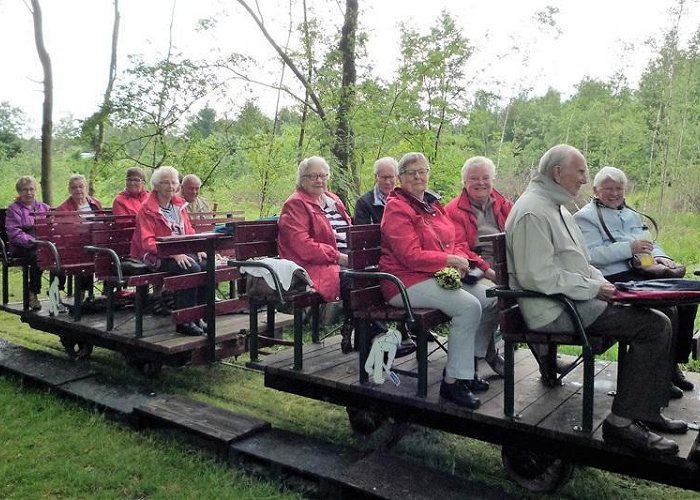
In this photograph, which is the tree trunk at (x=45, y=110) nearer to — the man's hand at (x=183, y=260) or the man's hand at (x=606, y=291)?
the man's hand at (x=183, y=260)

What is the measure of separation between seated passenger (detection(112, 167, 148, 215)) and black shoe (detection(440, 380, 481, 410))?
406 cm

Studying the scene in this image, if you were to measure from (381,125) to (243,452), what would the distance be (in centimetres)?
472

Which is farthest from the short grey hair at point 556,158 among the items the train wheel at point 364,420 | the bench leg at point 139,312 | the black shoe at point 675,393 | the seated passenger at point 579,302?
the bench leg at point 139,312

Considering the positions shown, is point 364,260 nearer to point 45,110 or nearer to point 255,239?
point 255,239

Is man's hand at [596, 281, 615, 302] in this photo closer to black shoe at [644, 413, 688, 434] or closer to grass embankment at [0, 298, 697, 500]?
black shoe at [644, 413, 688, 434]

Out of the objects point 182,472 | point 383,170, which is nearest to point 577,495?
point 182,472

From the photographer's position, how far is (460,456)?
3.75 metres

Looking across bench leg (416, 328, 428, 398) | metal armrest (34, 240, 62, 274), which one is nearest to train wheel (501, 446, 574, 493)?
bench leg (416, 328, 428, 398)

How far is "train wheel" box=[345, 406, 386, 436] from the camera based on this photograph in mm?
3949

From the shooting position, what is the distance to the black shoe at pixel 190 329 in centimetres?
490

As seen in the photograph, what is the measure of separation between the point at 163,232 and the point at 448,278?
114 inches

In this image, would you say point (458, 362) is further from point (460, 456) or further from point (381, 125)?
point (381, 125)

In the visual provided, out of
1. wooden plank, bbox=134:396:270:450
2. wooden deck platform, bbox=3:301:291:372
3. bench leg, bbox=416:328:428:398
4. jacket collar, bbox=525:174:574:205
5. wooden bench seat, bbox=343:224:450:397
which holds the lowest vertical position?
wooden plank, bbox=134:396:270:450

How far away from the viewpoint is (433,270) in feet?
11.5
